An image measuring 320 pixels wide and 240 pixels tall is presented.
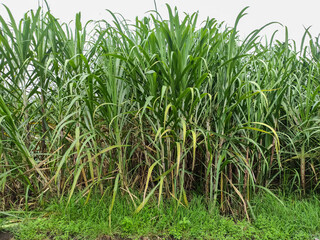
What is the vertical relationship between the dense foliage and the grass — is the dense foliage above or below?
above

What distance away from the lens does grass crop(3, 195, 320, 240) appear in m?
1.63

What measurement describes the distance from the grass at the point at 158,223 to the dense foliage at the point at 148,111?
103mm

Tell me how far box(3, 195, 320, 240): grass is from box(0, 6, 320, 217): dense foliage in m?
0.10

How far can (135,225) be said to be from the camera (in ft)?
5.38

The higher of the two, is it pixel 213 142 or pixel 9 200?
pixel 213 142

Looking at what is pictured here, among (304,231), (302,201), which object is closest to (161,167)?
(304,231)

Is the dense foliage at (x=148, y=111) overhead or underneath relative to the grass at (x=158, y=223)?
overhead

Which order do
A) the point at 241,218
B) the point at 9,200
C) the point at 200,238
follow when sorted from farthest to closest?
the point at 9,200, the point at 241,218, the point at 200,238

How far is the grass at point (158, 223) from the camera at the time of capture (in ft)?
5.36

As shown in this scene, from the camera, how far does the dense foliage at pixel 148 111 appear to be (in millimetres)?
1692

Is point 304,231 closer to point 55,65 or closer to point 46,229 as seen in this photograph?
point 46,229

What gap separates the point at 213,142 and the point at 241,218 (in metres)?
0.56

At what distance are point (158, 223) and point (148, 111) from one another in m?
0.77

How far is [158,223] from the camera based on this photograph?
5.45ft
